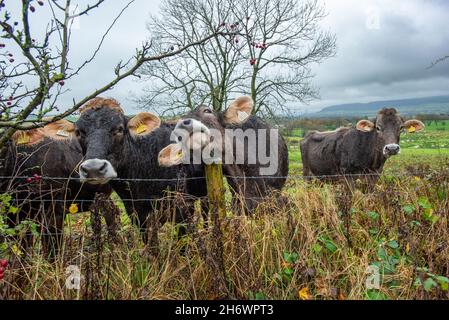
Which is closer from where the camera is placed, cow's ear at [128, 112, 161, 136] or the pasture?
the pasture

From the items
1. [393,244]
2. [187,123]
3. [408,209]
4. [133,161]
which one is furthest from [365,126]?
[133,161]

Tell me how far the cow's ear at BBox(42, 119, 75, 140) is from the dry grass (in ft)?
4.99

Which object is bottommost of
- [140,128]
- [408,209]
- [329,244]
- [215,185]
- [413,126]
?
[329,244]

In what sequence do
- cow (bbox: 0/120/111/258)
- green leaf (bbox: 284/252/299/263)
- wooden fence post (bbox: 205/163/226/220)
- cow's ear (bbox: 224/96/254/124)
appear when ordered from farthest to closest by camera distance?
cow's ear (bbox: 224/96/254/124), cow (bbox: 0/120/111/258), wooden fence post (bbox: 205/163/226/220), green leaf (bbox: 284/252/299/263)

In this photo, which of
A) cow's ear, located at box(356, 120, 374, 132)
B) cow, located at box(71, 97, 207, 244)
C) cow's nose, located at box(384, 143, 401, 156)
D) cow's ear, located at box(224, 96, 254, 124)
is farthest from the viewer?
cow's ear, located at box(356, 120, 374, 132)

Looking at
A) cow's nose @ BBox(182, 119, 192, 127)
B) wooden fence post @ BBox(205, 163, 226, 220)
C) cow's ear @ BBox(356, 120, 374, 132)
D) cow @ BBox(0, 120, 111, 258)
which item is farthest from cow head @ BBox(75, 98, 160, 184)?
cow's ear @ BBox(356, 120, 374, 132)

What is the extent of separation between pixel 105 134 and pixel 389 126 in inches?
258

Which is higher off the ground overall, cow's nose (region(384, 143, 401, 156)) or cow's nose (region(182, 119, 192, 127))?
cow's nose (region(182, 119, 192, 127))

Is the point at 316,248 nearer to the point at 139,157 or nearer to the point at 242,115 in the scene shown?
the point at 242,115

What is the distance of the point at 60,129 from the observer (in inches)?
187

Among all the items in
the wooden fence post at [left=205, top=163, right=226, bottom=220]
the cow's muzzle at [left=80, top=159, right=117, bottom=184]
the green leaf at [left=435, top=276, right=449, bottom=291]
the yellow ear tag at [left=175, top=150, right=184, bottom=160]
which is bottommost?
the green leaf at [left=435, top=276, right=449, bottom=291]

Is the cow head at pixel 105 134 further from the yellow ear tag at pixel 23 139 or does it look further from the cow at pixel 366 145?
the cow at pixel 366 145

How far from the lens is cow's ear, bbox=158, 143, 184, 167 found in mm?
4492

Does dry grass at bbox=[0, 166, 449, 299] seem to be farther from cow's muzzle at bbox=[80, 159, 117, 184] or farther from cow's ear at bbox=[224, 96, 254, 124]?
cow's ear at bbox=[224, 96, 254, 124]
